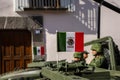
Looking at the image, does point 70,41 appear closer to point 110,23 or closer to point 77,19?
point 77,19

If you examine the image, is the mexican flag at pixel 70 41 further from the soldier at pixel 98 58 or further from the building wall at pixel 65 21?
the building wall at pixel 65 21

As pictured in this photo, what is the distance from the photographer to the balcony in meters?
18.3

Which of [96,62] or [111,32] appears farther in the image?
[111,32]

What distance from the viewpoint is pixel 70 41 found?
28.9ft

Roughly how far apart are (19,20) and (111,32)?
3.42 m

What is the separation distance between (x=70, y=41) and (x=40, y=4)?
9.68m

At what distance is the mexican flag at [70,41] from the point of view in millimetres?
8672

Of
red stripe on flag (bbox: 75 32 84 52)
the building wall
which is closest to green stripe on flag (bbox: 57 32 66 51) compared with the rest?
red stripe on flag (bbox: 75 32 84 52)

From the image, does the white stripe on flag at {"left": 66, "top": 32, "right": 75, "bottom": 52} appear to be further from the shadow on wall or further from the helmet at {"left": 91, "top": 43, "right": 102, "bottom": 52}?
the shadow on wall

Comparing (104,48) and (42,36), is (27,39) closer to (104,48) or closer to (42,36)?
(42,36)

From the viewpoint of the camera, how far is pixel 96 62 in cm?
831

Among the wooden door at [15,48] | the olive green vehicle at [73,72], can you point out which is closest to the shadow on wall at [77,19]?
the wooden door at [15,48]

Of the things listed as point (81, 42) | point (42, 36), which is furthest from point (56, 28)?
point (81, 42)

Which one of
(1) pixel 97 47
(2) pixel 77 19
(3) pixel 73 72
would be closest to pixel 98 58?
(1) pixel 97 47
